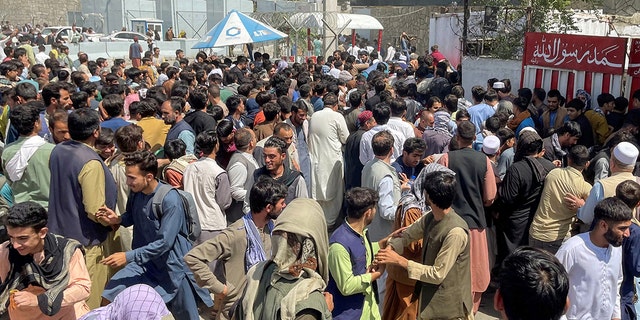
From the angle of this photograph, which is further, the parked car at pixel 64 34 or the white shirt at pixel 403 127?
the parked car at pixel 64 34

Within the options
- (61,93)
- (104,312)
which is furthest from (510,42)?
(104,312)

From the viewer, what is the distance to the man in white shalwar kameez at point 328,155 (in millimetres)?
6586

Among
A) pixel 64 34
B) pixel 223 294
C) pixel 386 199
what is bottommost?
pixel 223 294

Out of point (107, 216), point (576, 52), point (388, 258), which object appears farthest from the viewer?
point (576, 52)

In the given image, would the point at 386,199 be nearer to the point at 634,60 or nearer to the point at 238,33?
the point at 634,60

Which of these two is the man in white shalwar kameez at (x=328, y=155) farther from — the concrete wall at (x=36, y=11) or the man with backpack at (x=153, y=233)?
the concrete wall at (x=36, y=11)

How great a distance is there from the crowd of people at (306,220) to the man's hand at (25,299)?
12 millimetres

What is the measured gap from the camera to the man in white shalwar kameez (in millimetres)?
6586

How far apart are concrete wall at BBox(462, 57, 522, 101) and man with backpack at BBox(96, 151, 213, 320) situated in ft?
22.7

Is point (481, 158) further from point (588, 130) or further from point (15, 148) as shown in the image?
point (15, 148)

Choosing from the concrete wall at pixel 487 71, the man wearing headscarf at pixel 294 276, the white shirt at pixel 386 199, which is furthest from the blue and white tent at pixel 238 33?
the man wearing headscarf at pixel 294 276

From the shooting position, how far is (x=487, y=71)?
403 inches

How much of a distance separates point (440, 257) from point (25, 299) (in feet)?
7.53

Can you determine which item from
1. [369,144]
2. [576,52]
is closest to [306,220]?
[369,144]
